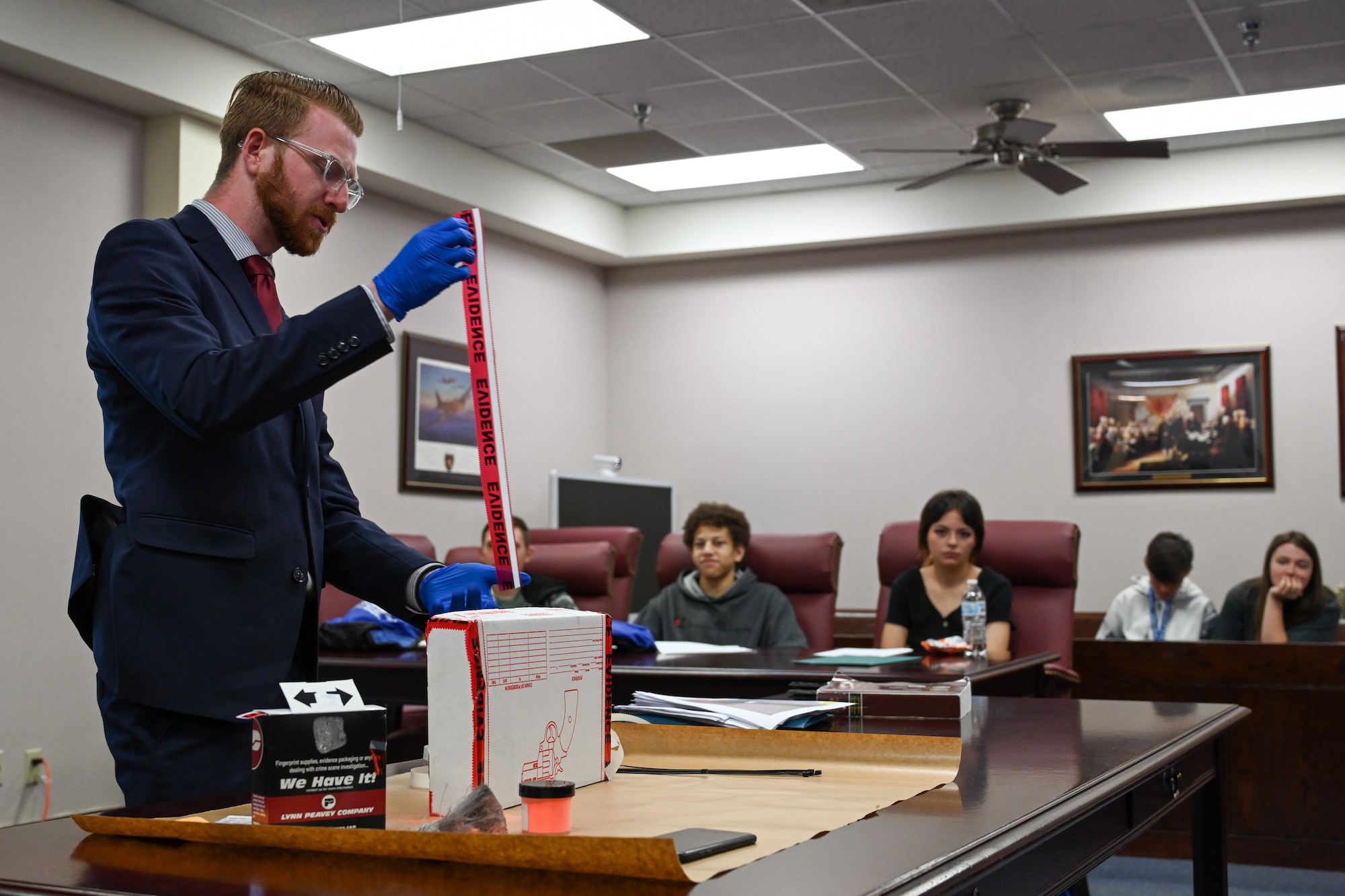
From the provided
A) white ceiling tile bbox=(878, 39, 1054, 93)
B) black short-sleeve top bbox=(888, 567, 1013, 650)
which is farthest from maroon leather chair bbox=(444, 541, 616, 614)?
white ceiling tile bbox=(878, 39, 1054, 93)

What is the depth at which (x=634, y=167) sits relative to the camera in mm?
6969

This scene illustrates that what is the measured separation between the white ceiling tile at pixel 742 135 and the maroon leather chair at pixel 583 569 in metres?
2.22

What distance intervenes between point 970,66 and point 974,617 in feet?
8.23

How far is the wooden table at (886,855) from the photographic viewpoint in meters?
0.84

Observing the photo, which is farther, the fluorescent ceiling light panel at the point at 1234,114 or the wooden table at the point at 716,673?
the fluorescent ceiling light panel at the point at 1234,114

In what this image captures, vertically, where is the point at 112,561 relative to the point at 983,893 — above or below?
above

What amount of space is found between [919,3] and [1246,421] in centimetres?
304

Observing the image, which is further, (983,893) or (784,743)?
(784,743)

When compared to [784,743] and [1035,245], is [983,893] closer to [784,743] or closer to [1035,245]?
[784,743]

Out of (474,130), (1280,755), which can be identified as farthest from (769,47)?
(1280,755)

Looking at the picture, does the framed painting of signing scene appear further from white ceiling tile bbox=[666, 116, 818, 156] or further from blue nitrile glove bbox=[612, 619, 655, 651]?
blue nitrile glove bbox=[612, 619, 655, 651]

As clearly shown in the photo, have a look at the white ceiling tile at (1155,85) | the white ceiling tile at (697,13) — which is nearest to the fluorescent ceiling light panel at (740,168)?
the white ceiling tile at (1155,85)

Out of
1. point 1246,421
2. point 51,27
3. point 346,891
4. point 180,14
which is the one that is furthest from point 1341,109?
point 346,891

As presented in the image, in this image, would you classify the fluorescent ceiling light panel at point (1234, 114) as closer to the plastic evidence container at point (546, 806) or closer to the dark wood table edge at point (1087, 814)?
the dark wood table edge at point (1087, 814)
